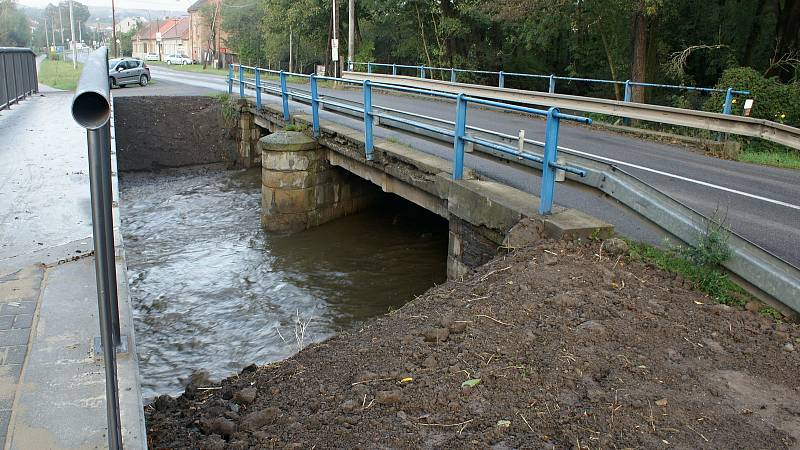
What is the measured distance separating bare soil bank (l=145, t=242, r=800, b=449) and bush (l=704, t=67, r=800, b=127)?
36.5 ft

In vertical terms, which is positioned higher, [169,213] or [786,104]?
[786,104]

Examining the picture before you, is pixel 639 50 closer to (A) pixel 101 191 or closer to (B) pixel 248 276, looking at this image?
(B) pixel 248 276

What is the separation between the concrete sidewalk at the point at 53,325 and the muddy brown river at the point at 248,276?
1945mm

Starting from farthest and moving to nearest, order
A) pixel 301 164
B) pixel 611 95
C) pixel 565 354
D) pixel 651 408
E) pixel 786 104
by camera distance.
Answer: pixel 611 95 < pixel 786 104 < pixel 301 164 < pixel 565 354 < pixel 651 408

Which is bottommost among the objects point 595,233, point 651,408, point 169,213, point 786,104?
point 169,213

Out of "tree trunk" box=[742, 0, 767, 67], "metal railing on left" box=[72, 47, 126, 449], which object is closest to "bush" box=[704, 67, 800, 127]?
"tree trunk" box=[742, 0, 767, 67]

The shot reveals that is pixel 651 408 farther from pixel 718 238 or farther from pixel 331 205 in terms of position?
pixel 331 205

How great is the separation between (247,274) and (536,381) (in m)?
7.89

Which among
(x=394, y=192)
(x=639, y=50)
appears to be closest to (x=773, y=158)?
(x=394, y=192)

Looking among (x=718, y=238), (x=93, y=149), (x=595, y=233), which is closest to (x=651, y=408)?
(x=718, y=238)

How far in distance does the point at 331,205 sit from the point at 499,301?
910cm

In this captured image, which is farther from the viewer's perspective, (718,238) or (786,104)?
(786,104)

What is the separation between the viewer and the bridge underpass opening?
27.2 ft

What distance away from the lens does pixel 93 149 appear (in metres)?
2.39
